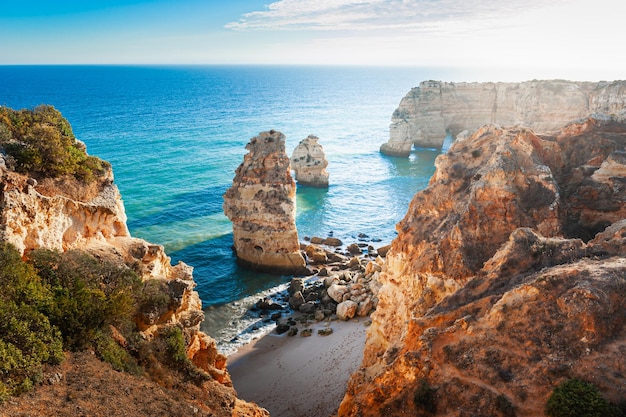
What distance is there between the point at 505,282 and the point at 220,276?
29.0 metres

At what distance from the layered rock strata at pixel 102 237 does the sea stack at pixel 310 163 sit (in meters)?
47.8

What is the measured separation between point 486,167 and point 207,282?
26.2 m

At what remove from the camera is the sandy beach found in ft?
74.0

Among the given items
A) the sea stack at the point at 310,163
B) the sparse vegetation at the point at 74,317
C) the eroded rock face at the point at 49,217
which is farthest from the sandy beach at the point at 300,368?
the sea stack at the point at 310,163

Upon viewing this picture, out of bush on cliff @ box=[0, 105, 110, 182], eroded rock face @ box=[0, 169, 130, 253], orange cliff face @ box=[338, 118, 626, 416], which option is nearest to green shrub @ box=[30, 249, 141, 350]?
eroded rock face @ box=[0, 169, 130, 253]

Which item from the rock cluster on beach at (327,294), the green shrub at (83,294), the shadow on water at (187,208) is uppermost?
the green shrub at (83,294)

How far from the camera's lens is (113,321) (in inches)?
559

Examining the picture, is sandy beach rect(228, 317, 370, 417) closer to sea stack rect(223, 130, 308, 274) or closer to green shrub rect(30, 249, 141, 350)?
sea stack rect(223, 130, 308, 274)

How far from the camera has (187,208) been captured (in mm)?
53469

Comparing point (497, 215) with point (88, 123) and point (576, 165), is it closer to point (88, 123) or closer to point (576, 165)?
point (576, 165)

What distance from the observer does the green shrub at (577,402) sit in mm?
9422

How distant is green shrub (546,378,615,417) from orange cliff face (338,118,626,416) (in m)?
0.27

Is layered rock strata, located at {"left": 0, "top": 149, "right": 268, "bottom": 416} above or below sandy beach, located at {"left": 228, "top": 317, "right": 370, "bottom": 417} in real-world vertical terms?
above

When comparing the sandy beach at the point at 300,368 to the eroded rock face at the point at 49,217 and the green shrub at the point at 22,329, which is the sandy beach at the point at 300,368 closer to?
the eroded rock face at the point at 49,217
